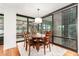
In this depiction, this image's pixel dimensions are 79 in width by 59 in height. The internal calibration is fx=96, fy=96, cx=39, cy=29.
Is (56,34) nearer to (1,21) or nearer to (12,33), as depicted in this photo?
(12,33)

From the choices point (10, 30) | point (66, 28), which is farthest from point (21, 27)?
point (66, 28)

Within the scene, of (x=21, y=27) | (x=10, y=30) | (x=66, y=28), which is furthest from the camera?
(x=21, y=27)

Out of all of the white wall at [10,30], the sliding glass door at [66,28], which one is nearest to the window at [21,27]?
the white wall at [10,30]

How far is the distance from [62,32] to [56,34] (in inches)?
17.8

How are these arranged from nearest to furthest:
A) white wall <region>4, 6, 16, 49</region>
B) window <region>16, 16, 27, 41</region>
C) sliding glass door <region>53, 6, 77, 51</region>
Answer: sliding glass door <region>53, 6, 77, 51</region> → white wall <region>4, 6, 16, 49</region> → window <region>16, 16, 27, 41</region>

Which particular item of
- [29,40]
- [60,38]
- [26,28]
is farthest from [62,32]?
[26,28]

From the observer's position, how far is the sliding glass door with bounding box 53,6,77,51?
9.65 feet

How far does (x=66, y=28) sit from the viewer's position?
11.1 feet

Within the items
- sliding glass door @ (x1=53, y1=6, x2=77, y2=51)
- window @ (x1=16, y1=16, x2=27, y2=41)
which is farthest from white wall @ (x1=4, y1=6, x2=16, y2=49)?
sliding glass door @ (x1=53, y1=6, x2=77, y2=51)

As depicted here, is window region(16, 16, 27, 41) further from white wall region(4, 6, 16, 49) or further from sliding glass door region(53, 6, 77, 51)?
sliding glass door region(53, 6, 77, 51)

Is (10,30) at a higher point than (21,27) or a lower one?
lower

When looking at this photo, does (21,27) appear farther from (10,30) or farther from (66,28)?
(66,28)

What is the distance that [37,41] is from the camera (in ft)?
10.3

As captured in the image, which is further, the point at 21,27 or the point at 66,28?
the point at 21,27
